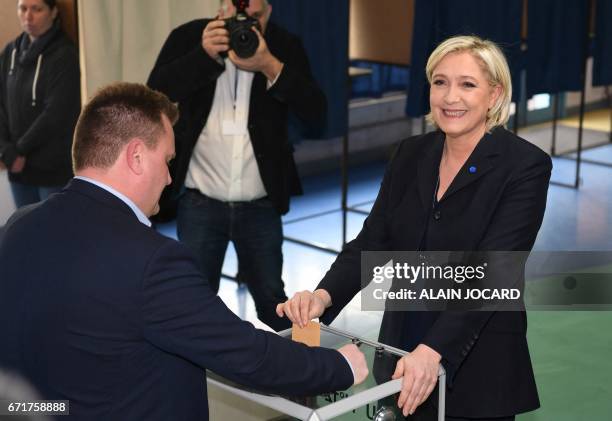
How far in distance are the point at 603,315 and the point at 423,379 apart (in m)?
3.58

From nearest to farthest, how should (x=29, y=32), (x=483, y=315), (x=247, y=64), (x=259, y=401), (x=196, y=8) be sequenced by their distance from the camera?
(x=259, y=401)
(x=483, y=315)
(x=247, y=64)
(x=29, y=32)
(x=196, y=8)

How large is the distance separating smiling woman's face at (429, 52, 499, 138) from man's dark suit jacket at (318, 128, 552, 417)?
0.07m

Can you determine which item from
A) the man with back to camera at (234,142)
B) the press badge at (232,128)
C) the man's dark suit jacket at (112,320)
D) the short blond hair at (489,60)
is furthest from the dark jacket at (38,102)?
the man's dark suit jacket at (112,320)

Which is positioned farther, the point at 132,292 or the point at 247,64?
the point at 247,64

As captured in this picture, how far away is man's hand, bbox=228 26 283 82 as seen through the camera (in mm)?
3752

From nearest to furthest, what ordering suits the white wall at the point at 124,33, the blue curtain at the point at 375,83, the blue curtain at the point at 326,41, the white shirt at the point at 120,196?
the white shirt at the point at 120,196 → the white wall at the point at 124,33 → the blue curtain at the point at 326,41 → the blue curtain at the point at 375,83

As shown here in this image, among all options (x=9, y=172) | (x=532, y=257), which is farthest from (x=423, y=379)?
(x=532, y=257)

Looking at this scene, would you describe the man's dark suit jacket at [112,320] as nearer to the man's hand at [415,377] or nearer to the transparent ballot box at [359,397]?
the transparent ballot box at [359,397]

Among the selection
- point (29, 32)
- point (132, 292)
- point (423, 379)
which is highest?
point (29, 32)

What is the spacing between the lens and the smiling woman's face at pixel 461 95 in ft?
8.00

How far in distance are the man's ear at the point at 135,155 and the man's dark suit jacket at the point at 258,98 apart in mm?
1842

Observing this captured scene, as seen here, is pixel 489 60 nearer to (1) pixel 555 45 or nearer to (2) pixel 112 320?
(2) pixel 112 320

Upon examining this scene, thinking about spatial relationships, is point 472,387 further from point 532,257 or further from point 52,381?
point 532,257

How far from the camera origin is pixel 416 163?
2592 mm
